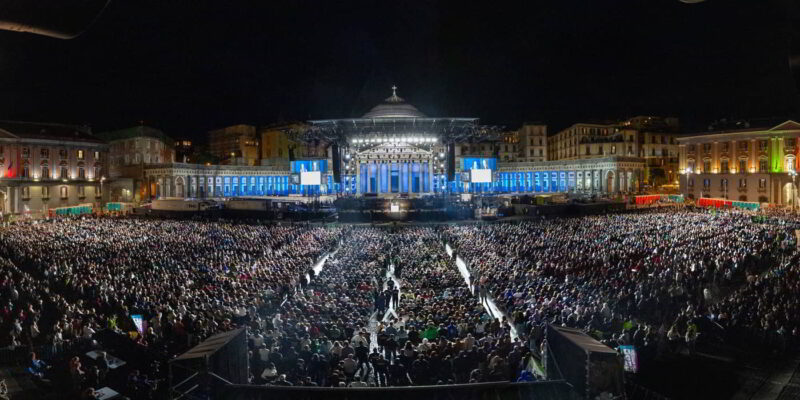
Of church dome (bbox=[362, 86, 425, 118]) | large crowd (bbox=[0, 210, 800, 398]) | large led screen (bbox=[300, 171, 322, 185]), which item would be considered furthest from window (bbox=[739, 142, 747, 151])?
large led screen (bbox=[300, 171, 322, 185])

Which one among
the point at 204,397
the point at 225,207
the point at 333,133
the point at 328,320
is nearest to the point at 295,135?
the point at 333,133

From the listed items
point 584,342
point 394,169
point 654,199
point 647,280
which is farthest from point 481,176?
point 584,342

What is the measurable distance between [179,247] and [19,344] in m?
13.0

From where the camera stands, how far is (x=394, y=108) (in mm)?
70188

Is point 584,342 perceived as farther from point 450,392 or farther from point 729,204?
point 729,204

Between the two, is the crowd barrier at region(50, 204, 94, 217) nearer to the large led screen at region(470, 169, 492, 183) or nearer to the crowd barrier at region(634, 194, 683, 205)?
the large led screen at region(470, 169, 492, 183)

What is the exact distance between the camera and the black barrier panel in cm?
455

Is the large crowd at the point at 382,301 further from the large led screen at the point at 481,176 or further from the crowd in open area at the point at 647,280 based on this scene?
the large led screen at the point at 481,176

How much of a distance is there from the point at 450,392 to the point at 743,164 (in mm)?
63644

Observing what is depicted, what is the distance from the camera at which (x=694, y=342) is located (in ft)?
35.6

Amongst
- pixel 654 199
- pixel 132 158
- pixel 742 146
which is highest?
pixel 132 158

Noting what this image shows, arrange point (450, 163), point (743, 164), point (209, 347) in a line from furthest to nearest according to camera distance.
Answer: point (743, 164) < point (450, 163) < point (209, 347)

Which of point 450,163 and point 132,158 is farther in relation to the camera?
point 132,158

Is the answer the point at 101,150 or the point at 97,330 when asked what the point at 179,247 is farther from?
the point at 101,150
